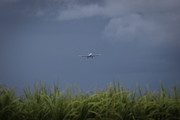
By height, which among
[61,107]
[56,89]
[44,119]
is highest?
[56,89]

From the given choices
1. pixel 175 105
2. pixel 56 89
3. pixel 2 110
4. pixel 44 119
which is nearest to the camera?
pixel 2 110

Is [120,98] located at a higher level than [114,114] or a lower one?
higher

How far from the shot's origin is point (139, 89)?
732cm

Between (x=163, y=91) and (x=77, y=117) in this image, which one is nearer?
(x=77, y=117)

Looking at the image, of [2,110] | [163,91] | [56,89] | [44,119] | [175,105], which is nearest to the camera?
[2,110]

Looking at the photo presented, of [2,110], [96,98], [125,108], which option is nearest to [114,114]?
[125,108]

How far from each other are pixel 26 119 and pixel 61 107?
1185 millimetres

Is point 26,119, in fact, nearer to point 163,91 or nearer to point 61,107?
point 61,107

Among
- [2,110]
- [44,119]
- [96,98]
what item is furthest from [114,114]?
[2,110]

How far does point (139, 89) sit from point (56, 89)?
3405mm

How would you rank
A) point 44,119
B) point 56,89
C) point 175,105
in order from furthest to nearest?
1. point 56,89
2. point 175,105
3. point 44,119

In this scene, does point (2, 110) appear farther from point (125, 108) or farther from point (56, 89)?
point (125, 108)

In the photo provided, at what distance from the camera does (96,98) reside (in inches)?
258

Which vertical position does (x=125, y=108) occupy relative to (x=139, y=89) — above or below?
below
